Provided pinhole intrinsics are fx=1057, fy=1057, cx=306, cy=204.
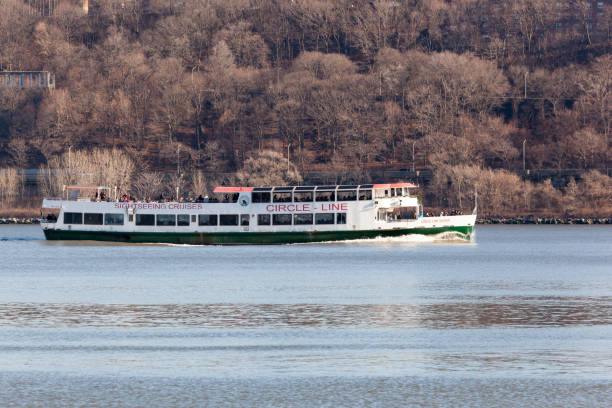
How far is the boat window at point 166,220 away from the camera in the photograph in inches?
3974

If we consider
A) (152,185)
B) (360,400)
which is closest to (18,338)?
(360,400)

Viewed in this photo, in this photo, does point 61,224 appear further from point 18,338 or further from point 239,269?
point 18,338

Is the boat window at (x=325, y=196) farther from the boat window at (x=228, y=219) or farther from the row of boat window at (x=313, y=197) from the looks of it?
the boat window at (x=228, y=219)

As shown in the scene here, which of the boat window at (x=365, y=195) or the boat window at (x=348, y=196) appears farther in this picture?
the boat window at (x=348, y=196)

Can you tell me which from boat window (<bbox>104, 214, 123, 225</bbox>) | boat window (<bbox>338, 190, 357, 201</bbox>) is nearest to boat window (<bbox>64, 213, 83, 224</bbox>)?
boat window (<bbox>104, 214, 123, 225</bbox>)

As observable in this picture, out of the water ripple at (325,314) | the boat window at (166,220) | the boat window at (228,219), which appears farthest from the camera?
the boat window at (166,220)

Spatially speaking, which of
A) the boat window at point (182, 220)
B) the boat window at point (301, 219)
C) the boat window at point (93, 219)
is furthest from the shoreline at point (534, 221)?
the boat window at point (182, 220)

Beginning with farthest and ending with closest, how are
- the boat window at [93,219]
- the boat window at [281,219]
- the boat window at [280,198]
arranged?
the boat window at [93,219] < the boat window at [281,219] < the boat window at [280,198]

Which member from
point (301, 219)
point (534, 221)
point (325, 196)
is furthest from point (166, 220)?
point (534, 221)

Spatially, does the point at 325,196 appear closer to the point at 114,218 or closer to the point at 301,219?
the point at 301,219

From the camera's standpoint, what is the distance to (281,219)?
100000mm

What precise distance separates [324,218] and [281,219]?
407 centimetres

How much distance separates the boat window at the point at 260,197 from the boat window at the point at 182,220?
6751 mm

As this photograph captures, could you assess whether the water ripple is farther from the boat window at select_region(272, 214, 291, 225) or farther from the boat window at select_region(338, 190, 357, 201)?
the boat window at select_region(272, 214, 291, 225)
